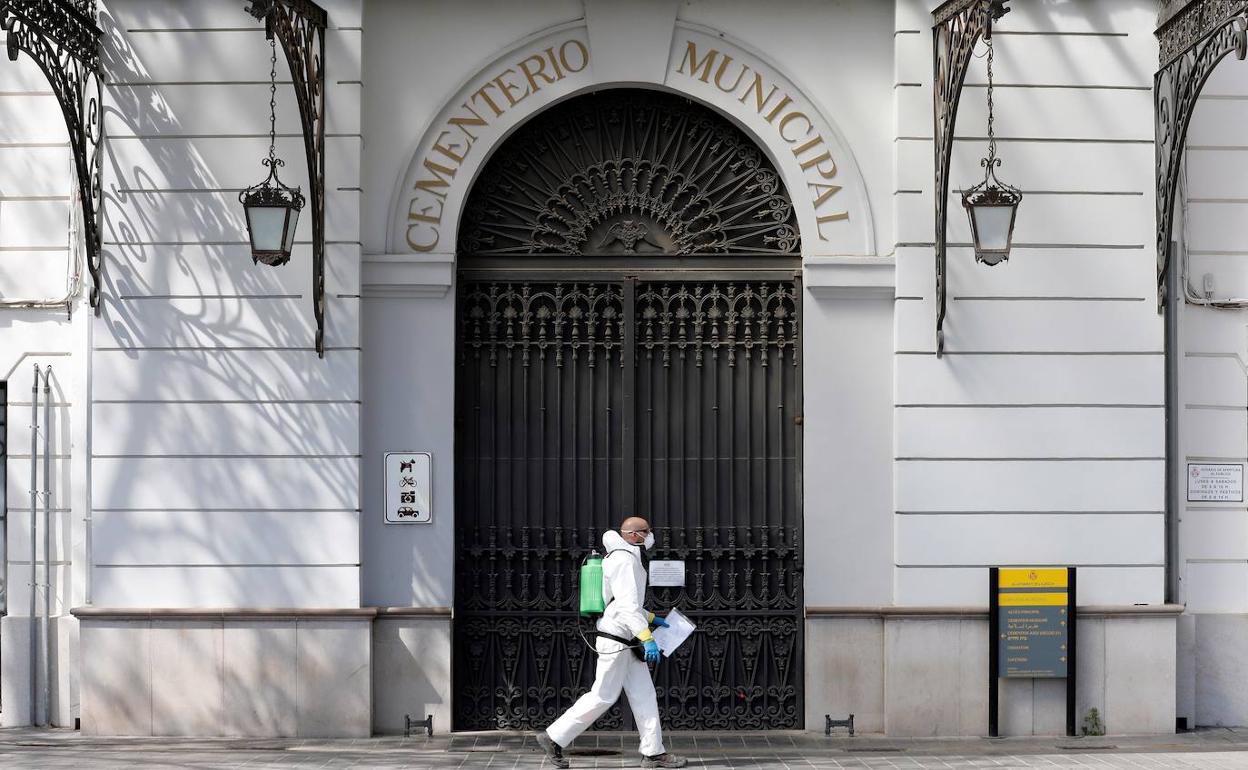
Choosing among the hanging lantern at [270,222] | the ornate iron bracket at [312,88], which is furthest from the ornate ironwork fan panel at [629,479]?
the hanging lantern at [270,222]

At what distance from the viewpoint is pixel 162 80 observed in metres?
10.8

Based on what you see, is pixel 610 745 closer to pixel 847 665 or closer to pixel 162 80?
pixel 847 665

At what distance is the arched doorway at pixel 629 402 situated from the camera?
1120cm

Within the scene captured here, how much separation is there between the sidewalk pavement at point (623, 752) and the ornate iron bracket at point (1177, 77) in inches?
134

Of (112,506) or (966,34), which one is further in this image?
(112,506)

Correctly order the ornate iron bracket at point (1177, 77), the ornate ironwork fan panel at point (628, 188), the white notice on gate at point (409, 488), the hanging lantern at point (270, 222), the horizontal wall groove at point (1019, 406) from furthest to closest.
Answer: the ornate ironwork fan panel at point (628, 188) < the white notice on gate at point (409, 488) < the horizontal wall groove at point (1019, 406) < the ornate iron bracket at point (1177, 77) < the hanging lantern at point (270, 222)

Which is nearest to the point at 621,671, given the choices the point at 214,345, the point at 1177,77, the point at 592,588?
the point at 592,588

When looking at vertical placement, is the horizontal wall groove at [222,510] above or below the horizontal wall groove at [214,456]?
below

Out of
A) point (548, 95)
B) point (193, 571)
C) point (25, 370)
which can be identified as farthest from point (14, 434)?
point (548, 95)

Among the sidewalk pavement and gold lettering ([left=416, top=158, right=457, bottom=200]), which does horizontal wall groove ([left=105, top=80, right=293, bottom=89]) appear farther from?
the sidewalk pavement

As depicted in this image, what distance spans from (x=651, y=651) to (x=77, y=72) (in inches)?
240

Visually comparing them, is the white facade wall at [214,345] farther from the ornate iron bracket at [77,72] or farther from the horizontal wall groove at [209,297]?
the ornate iron bracket at [77,72]

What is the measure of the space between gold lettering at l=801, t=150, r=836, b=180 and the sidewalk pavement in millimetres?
4397

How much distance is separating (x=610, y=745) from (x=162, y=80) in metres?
6.16
